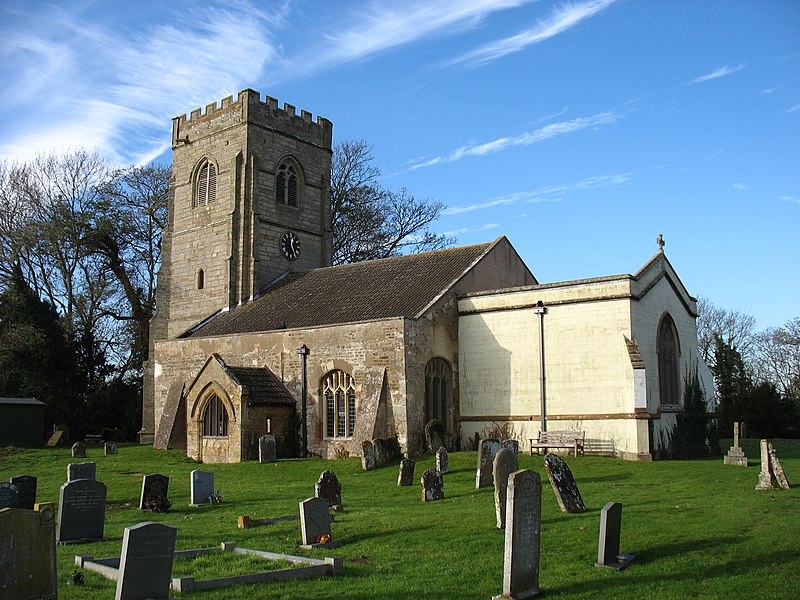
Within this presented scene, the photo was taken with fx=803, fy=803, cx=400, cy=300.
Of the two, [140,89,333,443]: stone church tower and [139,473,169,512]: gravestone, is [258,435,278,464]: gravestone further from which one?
[140,89,333,443]: stone church tower

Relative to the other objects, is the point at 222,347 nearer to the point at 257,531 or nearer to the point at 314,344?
the point at 314,344

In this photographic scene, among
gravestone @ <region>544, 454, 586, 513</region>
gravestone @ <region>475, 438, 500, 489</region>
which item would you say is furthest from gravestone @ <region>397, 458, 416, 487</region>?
gravestone @ <region>544, 454, 586, 513</region>

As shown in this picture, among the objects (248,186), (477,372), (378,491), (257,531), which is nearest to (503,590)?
(257,531)

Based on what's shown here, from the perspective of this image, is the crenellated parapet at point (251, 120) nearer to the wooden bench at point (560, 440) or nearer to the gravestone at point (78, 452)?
the gravestone at point (78, 452)

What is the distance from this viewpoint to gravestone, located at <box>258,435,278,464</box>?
26.8 metres

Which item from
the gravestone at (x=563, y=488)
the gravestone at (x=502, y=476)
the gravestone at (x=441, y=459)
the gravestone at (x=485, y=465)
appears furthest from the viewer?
the gravestone at (x=441, y=459)

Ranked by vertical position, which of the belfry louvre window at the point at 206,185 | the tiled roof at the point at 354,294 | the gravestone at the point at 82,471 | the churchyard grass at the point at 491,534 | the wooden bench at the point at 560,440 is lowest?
the churchyard grass at the point at 491,534

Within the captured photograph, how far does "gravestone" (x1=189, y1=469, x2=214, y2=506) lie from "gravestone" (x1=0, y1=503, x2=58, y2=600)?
9479mm

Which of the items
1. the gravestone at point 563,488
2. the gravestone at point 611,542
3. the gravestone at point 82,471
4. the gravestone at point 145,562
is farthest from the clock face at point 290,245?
the gravestone at point 145,562

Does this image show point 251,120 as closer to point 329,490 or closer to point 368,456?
point 368,456

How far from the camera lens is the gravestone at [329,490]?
16734mm

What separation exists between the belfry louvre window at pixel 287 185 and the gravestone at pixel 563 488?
27.3m

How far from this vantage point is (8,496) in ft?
51.5

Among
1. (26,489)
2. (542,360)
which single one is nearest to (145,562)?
(26,489)
